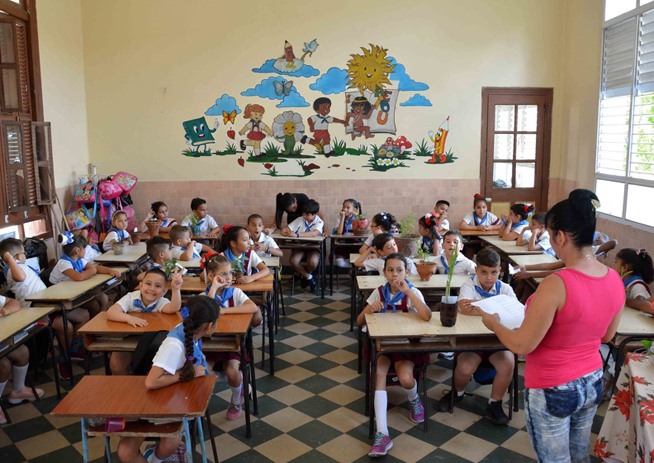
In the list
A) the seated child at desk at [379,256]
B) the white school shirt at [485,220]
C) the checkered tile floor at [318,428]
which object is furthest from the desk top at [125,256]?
the white school shirt at [485,220]

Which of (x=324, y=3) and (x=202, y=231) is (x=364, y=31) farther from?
(x=202, y=231)

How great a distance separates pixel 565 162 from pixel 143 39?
20.6 ft

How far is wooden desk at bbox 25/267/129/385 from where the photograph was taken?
15.7 ft

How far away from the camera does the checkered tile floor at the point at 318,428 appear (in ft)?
12.5

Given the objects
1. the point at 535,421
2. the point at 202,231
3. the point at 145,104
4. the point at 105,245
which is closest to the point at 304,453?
the point at 535,421

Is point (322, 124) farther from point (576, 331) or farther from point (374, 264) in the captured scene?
point (576, 331)

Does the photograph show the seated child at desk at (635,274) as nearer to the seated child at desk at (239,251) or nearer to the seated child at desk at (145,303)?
the seated child at desk at (239,251)

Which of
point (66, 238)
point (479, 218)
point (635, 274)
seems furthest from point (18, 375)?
point (479, 218)

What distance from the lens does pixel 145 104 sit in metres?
8.59

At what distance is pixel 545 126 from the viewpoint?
872 centimetres

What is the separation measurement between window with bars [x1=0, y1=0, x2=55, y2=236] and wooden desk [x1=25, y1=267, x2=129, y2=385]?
6.49 feet

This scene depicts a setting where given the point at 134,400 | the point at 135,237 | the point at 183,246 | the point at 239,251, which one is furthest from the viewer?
the point at 135,237

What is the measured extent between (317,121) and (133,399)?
6.17 m

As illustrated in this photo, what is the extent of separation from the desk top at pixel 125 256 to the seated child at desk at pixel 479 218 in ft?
13.5
